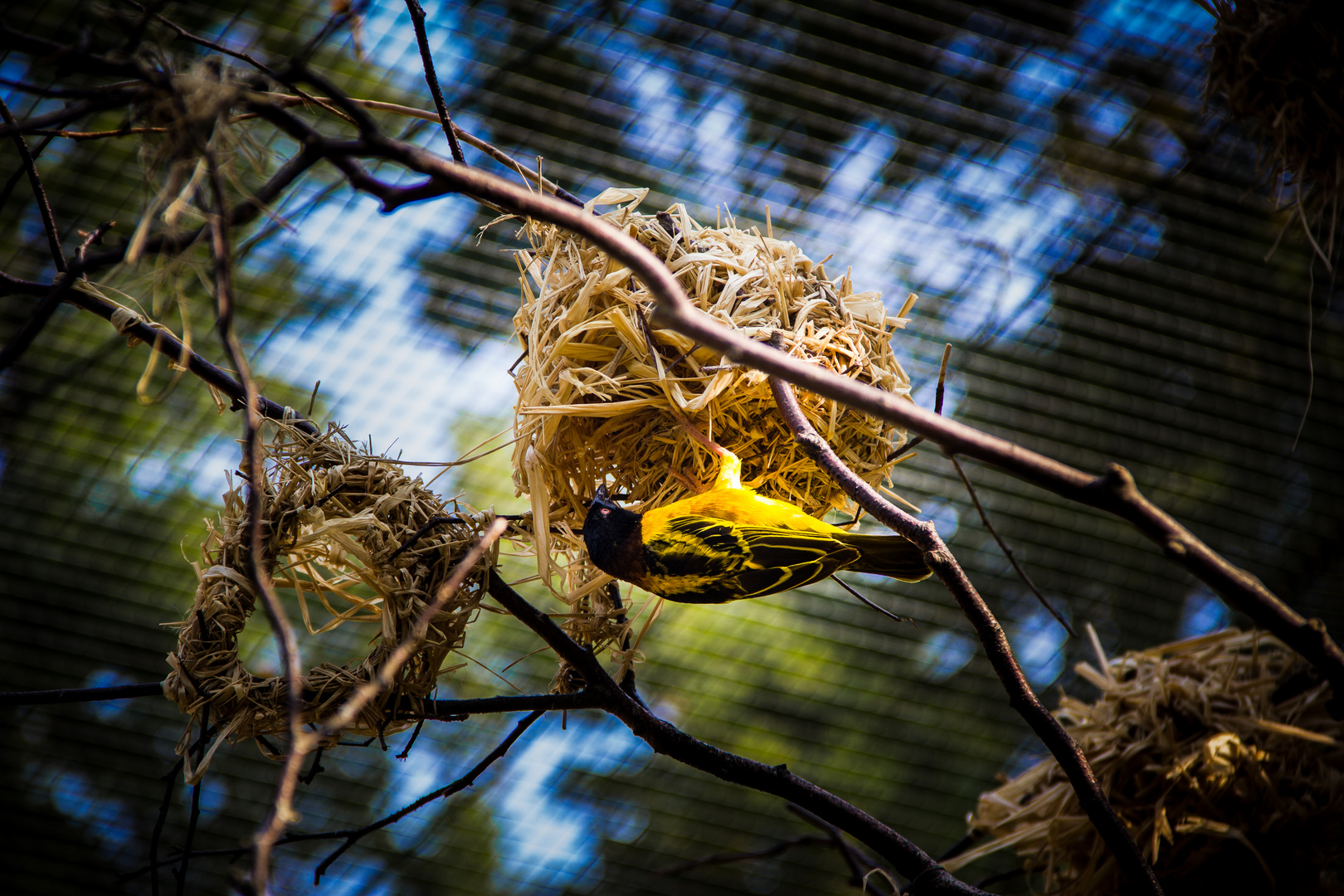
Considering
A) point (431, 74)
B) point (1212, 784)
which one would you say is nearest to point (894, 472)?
point (1212, 784)

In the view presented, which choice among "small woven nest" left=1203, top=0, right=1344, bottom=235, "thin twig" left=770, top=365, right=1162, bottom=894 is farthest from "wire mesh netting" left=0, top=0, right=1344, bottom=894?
"thin twig" left=770, top=365, right=1162, bottom=894

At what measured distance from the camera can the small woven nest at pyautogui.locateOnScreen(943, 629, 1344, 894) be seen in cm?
185

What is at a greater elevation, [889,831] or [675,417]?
[675,417]

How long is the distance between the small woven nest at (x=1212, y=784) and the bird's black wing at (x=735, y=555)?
95cm

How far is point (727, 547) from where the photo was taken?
1446 millimetres

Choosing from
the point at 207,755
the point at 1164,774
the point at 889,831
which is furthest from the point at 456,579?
the point at 1164,774

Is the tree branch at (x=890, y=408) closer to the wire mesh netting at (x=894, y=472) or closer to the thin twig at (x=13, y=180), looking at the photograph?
the thin twig at (x=13, y=180)

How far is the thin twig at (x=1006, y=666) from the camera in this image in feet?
3.51

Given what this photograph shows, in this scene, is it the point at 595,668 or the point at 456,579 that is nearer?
the point at 456,579

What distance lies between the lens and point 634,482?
5.32ft

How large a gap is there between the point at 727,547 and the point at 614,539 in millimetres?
192

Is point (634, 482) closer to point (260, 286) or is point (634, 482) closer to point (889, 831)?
point (889, 831)

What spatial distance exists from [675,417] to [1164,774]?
133 cm

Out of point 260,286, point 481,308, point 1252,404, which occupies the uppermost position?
point 260,286
